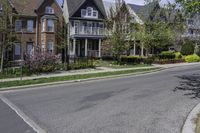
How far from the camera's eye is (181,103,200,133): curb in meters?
8.05

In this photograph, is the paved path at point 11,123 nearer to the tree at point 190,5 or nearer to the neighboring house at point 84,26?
the tree at point 190,5

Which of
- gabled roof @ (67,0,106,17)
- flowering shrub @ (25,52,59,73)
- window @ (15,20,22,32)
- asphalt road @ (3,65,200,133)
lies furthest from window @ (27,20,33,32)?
asphalt road @ (3,65,200,133)

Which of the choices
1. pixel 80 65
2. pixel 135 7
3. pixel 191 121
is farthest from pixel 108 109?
pixel 135 7

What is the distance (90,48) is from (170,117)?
36531 mm

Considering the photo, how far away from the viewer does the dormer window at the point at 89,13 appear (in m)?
44.0

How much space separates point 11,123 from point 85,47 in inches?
A: 1322

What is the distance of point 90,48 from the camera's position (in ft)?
150

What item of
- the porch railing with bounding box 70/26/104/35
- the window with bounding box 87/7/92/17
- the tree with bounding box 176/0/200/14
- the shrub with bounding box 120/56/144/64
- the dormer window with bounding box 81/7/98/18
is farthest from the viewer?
the window with bounding box 87/7/92/17

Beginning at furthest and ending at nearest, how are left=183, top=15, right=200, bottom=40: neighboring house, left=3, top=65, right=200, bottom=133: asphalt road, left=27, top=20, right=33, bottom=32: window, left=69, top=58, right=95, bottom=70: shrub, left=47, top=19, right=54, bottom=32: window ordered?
left=47, top=19, right=54, bottom=32: window
left=27, top=20, right=33, bottom=32: window
left=69, top=58, right=95, bottom=70: shrub
left=183, top=15, right=200, bottom=40: neighboring house
left=3, top=65, right=200, bottom=133: asphalt road

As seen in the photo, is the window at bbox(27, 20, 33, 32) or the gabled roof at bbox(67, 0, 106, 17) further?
the gabled roof at bbox(67, 0, 106, 17)

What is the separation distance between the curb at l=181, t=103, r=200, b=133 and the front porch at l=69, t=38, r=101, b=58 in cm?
3223

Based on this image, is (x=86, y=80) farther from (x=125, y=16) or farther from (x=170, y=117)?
(x=125, y=16)

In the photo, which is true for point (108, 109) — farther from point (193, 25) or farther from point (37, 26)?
point (37, 26)

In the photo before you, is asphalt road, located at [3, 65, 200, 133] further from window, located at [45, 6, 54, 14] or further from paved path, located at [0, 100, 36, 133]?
window, located at [45, 6, 54, 14]
